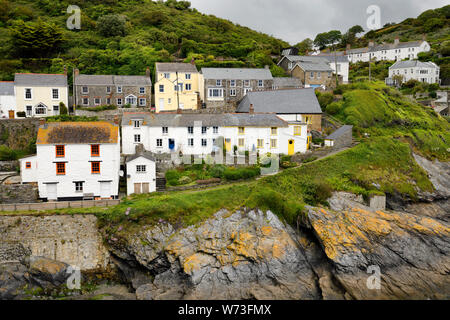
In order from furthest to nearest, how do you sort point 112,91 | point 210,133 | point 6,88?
point 112,91, point 6,88, point 210,133

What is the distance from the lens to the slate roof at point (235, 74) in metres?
46.0

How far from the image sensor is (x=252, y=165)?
33812mm

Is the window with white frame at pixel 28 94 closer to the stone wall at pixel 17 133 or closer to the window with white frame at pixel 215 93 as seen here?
the stone wall at pixel 17 133

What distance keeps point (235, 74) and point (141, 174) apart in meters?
22.7

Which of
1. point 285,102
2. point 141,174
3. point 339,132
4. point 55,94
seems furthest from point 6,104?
point 339,132

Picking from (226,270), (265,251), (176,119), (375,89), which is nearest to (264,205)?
(265,251)

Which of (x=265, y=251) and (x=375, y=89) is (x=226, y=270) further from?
(x=375, y=89)

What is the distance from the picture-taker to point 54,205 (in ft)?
86.3

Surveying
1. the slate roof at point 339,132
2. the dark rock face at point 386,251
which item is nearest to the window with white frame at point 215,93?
the slate roof at point 339,132

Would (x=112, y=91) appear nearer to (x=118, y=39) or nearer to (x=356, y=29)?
(x=118, y=39)

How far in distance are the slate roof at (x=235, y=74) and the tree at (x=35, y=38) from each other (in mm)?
24080

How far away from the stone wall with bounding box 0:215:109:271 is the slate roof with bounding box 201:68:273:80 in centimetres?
2593

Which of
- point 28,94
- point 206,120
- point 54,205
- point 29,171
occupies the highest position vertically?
point 28,94
